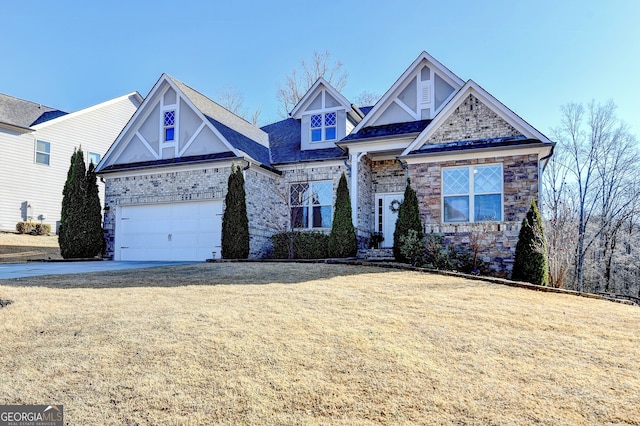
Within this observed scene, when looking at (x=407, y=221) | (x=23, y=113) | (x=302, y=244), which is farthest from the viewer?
(x=23, y=113)

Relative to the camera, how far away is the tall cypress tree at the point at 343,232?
1417 cm

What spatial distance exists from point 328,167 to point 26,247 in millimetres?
13095

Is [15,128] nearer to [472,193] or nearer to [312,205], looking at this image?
[312,205]

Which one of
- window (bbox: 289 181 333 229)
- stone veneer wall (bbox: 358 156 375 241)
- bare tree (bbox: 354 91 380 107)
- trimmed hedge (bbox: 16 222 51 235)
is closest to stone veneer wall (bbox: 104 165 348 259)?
window (bbox: 289 181 333 229)

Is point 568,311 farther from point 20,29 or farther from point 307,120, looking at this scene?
point 20,29

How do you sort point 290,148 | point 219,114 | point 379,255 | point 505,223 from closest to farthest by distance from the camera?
point 505,223, point 379,255, point 219,114, point 290,148

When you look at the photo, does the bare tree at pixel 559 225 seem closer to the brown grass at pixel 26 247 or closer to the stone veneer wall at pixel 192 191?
the stone veneer wall at pixel 192 191

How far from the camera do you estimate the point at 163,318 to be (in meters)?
5.79

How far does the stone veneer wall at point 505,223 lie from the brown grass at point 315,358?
464 cm

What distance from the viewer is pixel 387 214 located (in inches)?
654

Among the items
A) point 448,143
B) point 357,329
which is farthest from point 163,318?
point 448,143

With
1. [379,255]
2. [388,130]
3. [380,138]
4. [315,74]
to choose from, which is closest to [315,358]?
[379,255]

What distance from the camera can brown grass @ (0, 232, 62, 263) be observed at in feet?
55.5

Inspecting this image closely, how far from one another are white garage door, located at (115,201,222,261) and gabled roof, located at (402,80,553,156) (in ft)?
23.0
